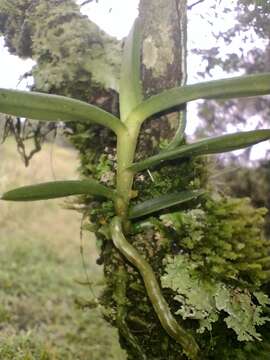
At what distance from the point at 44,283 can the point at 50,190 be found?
1.62 m

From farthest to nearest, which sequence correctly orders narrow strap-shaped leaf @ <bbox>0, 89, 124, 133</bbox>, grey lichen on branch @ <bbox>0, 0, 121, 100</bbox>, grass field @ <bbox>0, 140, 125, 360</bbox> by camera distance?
grass field @ <bbox>0, 140, 125, 360</bbox> < grey lichen on branch @ <bbox>0, 0, 121, 100</bbox> < narrow strap-shaped leaf @ <bbox>0, 89, 124, 133</bbox>

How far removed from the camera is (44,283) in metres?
2.21

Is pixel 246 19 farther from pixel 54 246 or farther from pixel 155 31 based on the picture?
pixel 54 246

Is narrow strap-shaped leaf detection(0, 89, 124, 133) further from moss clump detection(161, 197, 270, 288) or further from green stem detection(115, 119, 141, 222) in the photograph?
moss clump detection(161, 197, 270, 288)

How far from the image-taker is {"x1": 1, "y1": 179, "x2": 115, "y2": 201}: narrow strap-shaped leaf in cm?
71

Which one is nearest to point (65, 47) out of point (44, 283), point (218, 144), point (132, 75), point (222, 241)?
point (132, 75)

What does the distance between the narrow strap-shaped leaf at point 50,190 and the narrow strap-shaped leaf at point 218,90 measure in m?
0.19

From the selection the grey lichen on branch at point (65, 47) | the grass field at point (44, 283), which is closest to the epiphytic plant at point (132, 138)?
the grey lichen on branch at point (65, 47)

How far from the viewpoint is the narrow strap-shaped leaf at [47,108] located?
0.68 m

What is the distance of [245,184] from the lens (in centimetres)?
196

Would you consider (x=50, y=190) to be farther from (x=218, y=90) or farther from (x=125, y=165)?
(x=218, y=90)

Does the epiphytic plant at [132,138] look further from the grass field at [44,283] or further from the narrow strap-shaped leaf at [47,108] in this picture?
the grass field at [44,283]

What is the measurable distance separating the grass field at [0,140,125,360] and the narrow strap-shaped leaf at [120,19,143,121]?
1.28 ft

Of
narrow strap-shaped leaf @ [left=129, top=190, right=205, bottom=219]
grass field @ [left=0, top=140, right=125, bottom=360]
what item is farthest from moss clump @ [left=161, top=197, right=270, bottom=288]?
grass field @ [left=0, top=140, right=125, bottom=360]
